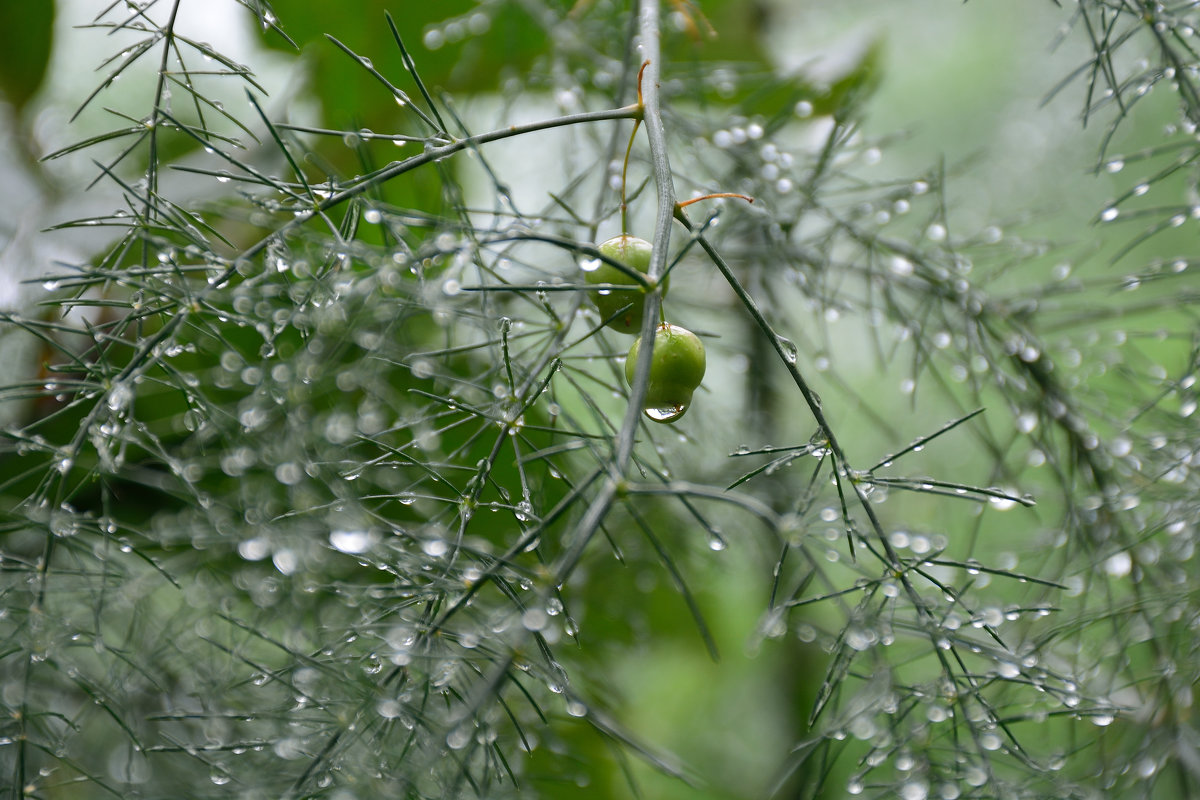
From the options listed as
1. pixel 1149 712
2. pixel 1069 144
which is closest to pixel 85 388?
pixel 1149 712

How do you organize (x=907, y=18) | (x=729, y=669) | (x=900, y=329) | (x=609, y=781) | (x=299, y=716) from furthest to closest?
(x=907, y=18)
(x=729, y=669)
(x=609, y=781)
(x=900, y=329)
(x=299, y=716)

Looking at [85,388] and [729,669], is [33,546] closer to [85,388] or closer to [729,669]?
[85,388]

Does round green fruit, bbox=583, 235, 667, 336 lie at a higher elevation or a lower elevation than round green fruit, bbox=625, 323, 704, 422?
higher

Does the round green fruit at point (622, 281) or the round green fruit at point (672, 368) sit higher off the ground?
the round green fruit at point (622, 281)
